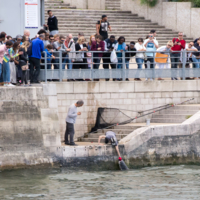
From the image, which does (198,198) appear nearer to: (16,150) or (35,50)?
(16,150)

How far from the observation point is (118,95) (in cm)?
1814

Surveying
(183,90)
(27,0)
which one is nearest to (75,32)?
(27,0)

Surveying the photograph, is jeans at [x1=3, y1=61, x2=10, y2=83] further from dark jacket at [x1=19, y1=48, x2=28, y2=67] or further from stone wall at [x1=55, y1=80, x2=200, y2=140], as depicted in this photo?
stone wall at [x1=55, y1=80, x2=200, y2=140]

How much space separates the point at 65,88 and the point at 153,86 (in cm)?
308

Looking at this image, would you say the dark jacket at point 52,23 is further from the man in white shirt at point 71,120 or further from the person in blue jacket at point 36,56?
the man in white shirt at point 71,120

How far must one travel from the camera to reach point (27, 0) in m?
18.6

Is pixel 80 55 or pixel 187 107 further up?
pixel 80 55

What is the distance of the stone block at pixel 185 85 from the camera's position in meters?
18.6

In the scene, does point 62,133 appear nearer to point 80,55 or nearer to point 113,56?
point 80,55

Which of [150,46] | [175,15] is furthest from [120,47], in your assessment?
[175,15]

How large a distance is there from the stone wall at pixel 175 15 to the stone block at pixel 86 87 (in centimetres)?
862

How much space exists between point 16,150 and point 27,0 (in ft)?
19.0

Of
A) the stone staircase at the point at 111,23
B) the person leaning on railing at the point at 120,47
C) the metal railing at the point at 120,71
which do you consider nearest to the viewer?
the metal railing at the point at 120,71

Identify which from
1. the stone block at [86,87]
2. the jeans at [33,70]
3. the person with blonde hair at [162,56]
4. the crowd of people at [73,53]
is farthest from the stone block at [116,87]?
the jeans at [33,70]
